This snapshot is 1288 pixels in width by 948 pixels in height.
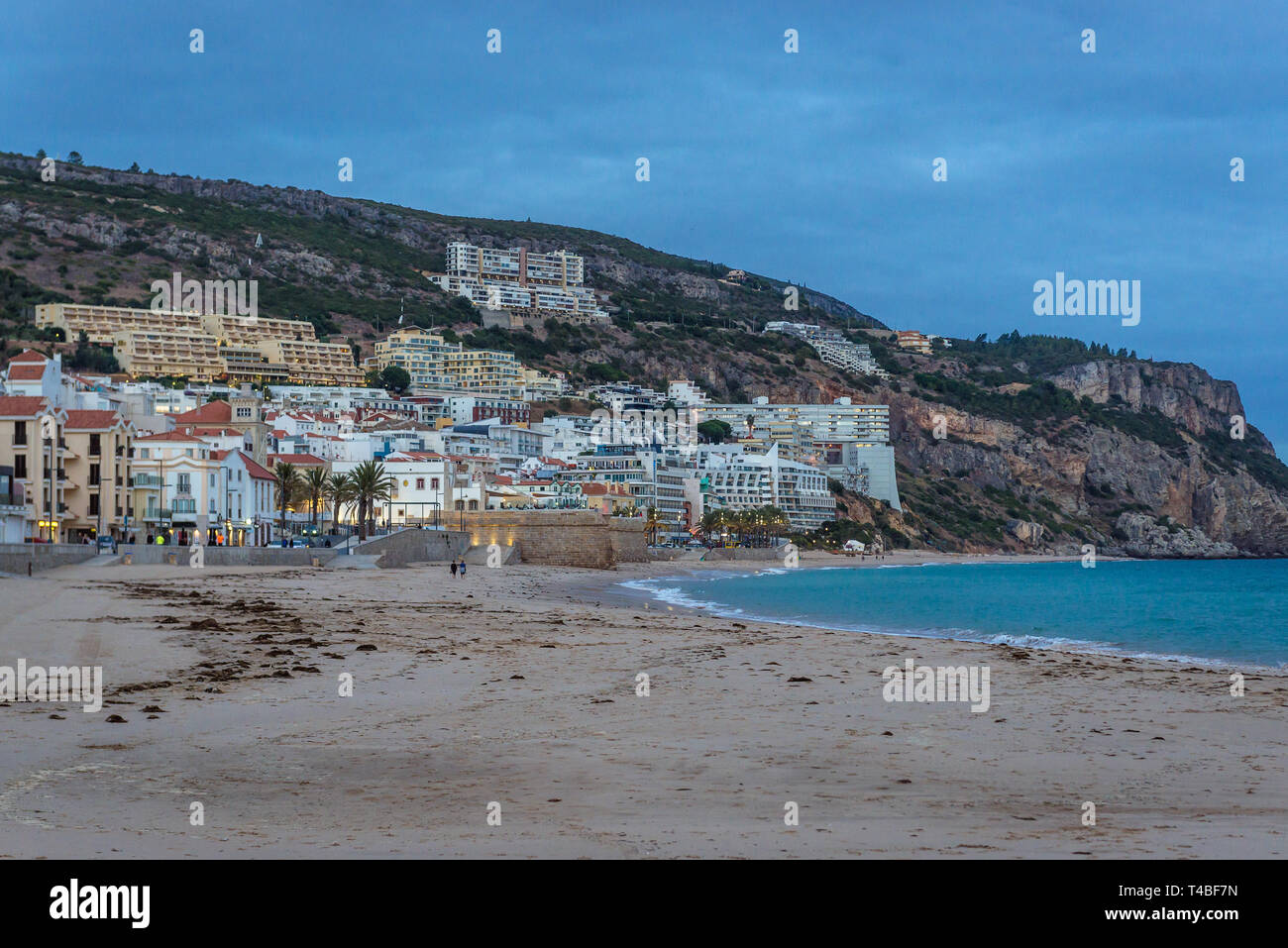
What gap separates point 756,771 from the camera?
1170 centimetres

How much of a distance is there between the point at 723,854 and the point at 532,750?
487 centimetres

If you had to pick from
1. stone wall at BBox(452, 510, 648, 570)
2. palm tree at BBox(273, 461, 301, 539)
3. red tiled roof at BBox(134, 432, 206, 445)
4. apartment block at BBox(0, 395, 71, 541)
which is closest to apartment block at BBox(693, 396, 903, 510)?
stone wall at BBox(452, 510, 648, 570)

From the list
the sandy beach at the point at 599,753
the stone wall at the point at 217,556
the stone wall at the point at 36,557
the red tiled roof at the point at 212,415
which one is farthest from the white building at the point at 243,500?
the sandy beach at the point at 599,753

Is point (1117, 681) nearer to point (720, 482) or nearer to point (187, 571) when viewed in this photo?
point (187, 571)

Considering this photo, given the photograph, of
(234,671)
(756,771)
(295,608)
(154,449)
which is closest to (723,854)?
(756,771)

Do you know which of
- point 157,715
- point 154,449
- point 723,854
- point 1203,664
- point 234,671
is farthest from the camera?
point 154,449

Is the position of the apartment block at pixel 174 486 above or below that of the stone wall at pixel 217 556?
above

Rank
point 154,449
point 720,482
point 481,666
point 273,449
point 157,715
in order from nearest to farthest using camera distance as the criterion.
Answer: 1. point 157,715
2. point 481,666
3. point 154,449
4. point 273,449
5. point 720,482

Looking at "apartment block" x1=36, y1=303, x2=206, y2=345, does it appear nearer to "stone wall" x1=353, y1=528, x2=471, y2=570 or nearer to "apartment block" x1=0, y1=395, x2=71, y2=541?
"stone wall" x1=353, y1=528, x2=471, y2=570

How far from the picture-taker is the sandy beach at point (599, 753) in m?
8.63

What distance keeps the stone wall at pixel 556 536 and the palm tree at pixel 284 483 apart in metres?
11.2

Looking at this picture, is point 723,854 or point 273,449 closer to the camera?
point 723,854

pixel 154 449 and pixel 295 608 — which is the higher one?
pixel 154 449

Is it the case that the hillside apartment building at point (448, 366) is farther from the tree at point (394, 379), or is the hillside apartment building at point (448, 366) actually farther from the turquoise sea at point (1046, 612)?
the turquoise sea at point (1046, 612)
